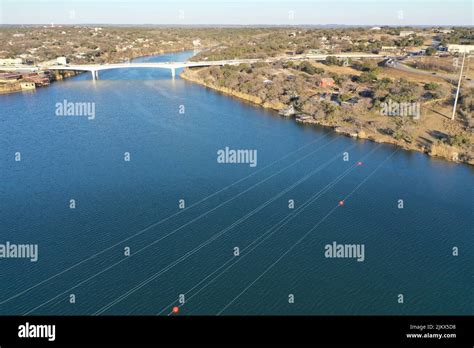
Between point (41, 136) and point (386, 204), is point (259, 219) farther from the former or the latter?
point (41, 136)

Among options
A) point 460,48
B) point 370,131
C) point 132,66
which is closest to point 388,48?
point 460,48

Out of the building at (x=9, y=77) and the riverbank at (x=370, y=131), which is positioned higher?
the building at (x=9, y=77)

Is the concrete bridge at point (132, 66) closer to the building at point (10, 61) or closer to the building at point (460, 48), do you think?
the building at point (10, 61)

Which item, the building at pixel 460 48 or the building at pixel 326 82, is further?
the building at pixel 460 48

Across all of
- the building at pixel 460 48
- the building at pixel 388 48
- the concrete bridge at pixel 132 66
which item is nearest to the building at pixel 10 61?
the concrete bridge at pixel 132 66

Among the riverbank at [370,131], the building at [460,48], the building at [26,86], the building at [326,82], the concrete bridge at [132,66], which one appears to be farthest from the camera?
the building at [460,48]

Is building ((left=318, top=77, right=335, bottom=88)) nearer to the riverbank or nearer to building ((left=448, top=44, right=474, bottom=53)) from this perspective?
the riverbank

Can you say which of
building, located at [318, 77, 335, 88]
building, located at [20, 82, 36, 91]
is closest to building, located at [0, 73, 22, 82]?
building, located at [20, 82, 36, 91]

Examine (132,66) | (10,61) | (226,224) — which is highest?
(10,61)

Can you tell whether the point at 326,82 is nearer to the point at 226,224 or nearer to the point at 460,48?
the point at 226,224
